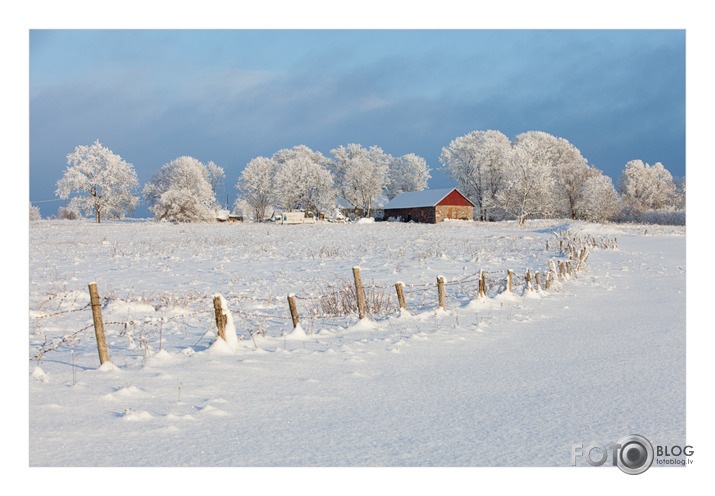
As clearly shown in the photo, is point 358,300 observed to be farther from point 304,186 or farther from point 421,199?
point 304,186

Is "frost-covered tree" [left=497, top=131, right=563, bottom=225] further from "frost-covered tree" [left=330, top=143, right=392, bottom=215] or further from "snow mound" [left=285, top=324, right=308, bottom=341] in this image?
"snow mound" [left=285, top=324, right=308, bottom=341]

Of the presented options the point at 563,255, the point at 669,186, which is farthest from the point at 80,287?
the point at 669,186

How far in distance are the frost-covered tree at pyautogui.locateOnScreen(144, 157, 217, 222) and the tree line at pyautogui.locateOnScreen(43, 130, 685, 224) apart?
161mm

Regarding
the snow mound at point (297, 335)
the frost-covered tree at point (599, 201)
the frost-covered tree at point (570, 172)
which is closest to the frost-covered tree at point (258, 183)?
the frost-covered tree at point (570, 172)

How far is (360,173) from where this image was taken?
79.6m

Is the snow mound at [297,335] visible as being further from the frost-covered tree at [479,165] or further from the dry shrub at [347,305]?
the frost-covered tree at [479,165]

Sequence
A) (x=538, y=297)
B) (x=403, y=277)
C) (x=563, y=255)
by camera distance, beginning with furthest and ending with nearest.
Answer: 1. (x=563, y=255)
2. (x=403, y=277)
3. (x=538, y=297)

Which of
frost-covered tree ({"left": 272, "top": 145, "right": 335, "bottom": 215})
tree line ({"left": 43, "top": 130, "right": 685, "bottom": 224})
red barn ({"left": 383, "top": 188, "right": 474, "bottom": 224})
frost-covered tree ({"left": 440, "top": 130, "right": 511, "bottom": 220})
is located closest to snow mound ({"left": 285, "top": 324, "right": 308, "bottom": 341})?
tree line ({"left": 43, "top": 130, "right": 685, "bottom": 224})

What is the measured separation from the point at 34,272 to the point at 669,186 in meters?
86.8

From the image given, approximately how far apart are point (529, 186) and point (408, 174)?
105 feet

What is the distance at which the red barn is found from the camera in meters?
65.6

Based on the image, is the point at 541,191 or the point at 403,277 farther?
the point at 541,191

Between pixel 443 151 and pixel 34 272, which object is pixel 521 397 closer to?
pixel 34 272

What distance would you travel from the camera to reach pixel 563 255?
23031 mm
